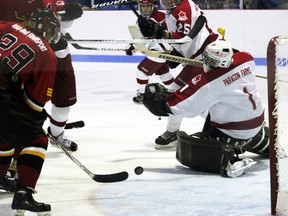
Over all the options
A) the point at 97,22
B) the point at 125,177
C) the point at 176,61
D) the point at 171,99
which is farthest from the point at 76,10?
the point at 97,22

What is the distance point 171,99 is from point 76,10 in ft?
2.86

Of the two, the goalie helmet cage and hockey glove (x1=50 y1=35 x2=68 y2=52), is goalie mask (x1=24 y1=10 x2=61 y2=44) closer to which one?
the goalie helmet cage

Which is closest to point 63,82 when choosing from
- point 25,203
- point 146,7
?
point 25,203

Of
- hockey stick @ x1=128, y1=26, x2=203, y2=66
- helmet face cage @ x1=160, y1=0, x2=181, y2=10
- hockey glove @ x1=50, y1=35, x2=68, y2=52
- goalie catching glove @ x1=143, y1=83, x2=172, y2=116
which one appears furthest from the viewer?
helmet face cage @ x1=160, y1=0, x2=181, y2=10

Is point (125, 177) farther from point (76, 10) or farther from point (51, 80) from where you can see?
point (76, 10)

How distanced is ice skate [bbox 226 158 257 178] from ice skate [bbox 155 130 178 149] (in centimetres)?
80

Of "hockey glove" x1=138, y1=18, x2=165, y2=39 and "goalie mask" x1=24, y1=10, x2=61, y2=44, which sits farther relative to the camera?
"hockey glove" x1=138, y1=18, x2=165, y2=39

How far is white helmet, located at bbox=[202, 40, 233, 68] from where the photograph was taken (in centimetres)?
320

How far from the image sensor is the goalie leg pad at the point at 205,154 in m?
3.23

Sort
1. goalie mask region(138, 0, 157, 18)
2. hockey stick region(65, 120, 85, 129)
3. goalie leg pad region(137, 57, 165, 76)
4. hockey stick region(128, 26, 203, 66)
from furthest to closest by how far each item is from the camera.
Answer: goalie leg pad region(137, 57, 165, 76) < goalie mask region(138, 0, 157, 18) < hockey stick region(65, 120, 85, 129) < hockey stick region(128, 26, 203, 66)

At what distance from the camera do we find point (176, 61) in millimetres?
3982

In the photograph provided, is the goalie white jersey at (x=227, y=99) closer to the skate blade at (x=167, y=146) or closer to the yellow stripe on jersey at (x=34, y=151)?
the skate blade at (x=167, y=146)

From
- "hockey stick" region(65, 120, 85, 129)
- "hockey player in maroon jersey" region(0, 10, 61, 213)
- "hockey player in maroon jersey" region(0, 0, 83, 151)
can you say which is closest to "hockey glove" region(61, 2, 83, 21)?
"hockey player in maroon jersey" region(0, 0, 83, 151)

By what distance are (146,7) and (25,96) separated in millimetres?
2988
